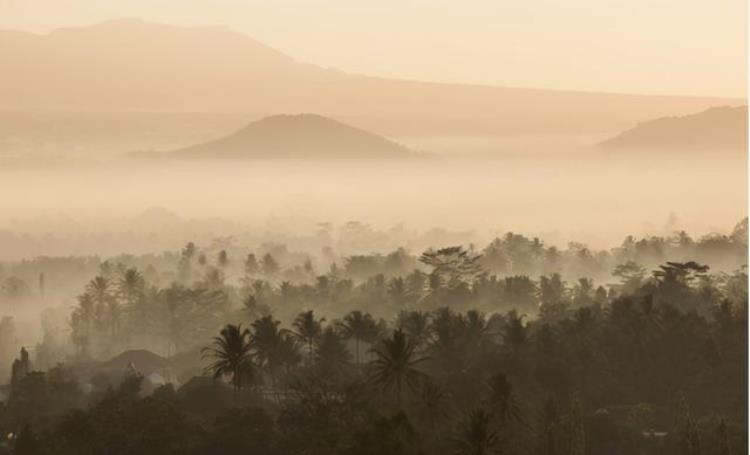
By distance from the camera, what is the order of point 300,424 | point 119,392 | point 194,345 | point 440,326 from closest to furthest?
point 300,424 → point 119,392 → point 440,326 → point 194,345

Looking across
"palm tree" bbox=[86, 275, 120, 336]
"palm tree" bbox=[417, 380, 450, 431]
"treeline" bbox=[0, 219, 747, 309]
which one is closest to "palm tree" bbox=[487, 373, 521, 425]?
"palm tree" bbox=[417, 380, 450, 431]

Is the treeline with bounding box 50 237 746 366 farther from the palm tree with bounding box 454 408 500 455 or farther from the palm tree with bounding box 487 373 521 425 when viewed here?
the palm tree with bounding box 454 408 500 455

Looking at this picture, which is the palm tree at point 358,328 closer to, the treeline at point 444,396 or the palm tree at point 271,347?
the treeline at point 444,396

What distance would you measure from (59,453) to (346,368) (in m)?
26.8

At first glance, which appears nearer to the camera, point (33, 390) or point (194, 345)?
point (33, 390)

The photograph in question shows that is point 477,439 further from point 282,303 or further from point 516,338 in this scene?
point 282,303

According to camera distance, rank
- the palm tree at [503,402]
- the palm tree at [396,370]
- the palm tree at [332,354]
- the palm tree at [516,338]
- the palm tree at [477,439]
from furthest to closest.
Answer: the palm tree at [332,354] < the palm tree at [516,338] < the palm tree at [396,370] < the palm tree at [503,402] < the palm tree at [477,439]

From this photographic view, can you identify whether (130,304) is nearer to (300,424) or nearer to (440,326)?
(440,326)

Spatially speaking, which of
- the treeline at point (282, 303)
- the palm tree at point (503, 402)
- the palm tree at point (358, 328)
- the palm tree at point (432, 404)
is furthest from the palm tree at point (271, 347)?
the treeline at point (282, 303)

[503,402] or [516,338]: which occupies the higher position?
[516,338]

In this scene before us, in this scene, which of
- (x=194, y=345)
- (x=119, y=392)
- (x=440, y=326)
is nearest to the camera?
(x=119, y=392)

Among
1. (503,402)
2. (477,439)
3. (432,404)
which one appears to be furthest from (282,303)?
(477,439)

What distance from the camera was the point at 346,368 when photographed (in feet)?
315

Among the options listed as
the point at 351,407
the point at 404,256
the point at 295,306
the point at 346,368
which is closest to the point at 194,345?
the point at 295,306
